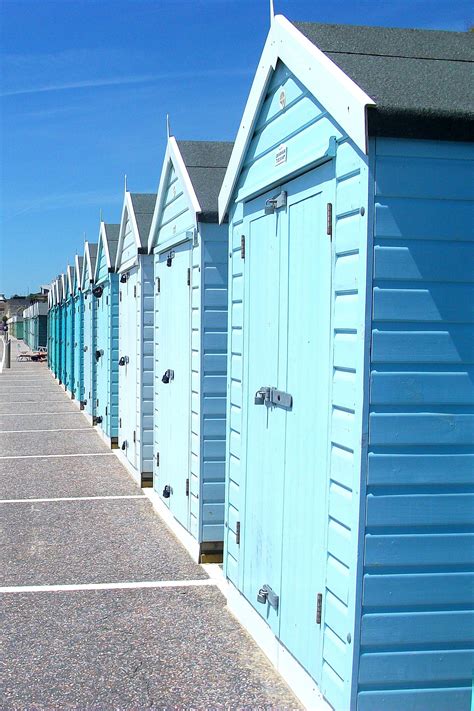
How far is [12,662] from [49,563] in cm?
190

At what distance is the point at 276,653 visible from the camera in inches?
174

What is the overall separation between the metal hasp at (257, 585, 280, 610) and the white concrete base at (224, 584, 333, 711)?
16 centimetres

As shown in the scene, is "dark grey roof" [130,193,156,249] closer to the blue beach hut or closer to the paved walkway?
the paved walkway

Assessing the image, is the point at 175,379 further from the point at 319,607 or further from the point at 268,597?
the point at 319,607

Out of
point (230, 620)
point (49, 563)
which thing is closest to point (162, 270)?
point (49, 563)

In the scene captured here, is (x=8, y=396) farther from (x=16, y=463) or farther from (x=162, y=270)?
(x=162, y=270)

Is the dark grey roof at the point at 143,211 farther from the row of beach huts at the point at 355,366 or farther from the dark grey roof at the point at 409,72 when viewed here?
the dark grey roof at the point at 409,72

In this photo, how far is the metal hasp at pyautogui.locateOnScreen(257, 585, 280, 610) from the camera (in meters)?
4.43

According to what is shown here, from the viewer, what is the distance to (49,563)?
6.39 metres

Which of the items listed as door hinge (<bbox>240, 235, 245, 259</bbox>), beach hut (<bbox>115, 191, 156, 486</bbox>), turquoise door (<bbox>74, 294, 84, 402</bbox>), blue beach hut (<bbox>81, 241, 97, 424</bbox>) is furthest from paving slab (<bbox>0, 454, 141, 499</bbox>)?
turquoise door (<bbox>74, 294, 84, 402</bbox>)

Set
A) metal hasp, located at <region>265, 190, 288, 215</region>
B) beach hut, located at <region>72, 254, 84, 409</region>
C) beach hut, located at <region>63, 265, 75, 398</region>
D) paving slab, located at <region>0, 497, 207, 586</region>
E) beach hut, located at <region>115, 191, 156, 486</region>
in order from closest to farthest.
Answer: metal hasp, located at <region>265, 190, 288, 215</region> → paving slab, located at <region>0, 497, 207, 586</region> → beach hut, located at <region>115, 191, 156, 486</region> → beach hut, located at <region>72, 254, 84, 409</region> → beach hut, located at <region>63, 265, 75, 398</region>

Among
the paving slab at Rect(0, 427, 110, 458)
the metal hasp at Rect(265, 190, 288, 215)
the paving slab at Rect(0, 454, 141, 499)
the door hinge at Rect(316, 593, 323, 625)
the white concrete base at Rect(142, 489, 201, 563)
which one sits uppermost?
the metal hasp at Rect(265, 190, 288, 215)

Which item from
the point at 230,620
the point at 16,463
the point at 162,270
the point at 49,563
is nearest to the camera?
the point at 230,620

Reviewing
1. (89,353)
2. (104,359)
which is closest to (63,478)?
(104,359)
